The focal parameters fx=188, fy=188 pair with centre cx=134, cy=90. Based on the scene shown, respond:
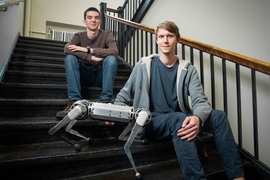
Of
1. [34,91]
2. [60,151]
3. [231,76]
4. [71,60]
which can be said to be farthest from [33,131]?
[231,76]

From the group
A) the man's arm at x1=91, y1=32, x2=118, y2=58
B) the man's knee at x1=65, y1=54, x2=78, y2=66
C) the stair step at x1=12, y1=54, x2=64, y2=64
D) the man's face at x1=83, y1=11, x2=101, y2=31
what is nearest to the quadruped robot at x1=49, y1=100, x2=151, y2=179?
the man's knee at x1=65, y1=54, x2=78, y2=66

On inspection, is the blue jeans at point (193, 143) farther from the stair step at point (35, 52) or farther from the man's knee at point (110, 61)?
the stair step at point (35, 52)

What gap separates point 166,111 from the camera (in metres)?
1.16

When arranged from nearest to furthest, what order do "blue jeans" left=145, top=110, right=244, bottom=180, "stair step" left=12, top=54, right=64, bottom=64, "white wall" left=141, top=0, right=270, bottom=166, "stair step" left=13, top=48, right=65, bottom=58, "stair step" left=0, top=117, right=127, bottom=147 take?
"blue jeans" left=145, top=110, right=244, bottom=180 < "stair step" left=0, top=117, right=127, bottom=147 < "white wall" left=141, top=0, right=270, bottom=166 < "stair step" left=12, top=54, right=64, bottom=64 < "stair step" left=13, top=48, right=65, bottom=58

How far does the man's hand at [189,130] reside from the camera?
2.87ft

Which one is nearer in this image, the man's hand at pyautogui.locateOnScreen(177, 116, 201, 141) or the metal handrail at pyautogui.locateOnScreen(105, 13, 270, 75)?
the man's hand at pyautogui.locateOnScreen(177, 116, 201, 141)

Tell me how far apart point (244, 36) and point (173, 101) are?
30.6 inches

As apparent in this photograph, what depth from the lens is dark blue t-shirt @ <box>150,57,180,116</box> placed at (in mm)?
1160

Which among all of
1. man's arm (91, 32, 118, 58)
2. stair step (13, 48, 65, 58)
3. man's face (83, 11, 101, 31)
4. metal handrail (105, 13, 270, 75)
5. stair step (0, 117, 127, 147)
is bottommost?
stair step (0, 117, 127, 147)

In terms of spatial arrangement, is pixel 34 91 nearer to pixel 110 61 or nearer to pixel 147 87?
pixel 110 61

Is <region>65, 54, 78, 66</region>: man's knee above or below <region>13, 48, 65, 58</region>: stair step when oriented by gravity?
below

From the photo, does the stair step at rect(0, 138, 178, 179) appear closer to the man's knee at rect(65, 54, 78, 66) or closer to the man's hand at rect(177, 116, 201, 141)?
the man's hand at rect(177, 116, 201, 141)

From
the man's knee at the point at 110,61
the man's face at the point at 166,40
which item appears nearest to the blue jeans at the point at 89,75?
Answer: the man's knee at the point at 110,61

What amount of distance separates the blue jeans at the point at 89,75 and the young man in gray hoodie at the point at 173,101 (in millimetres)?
356
